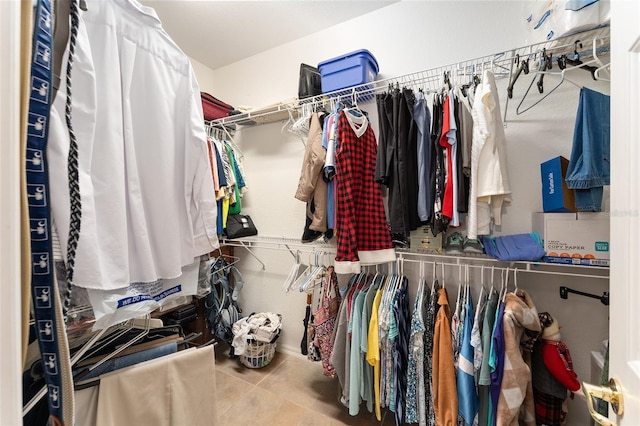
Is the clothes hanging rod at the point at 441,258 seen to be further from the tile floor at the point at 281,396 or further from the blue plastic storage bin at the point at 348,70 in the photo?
the blue plastic storage bin at the point at 348,70

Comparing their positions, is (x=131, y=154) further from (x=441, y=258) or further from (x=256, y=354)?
(x=256, y=354)

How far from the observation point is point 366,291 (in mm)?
1506

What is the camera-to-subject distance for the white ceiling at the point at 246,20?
5.87 ft

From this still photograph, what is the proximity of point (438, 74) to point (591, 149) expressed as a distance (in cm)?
95

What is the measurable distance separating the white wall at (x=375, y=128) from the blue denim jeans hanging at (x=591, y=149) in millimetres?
355

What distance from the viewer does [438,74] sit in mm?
1618

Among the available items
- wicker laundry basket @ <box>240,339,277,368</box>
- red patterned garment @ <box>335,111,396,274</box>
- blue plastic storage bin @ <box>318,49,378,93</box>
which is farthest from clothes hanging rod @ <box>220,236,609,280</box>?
blue plastic storage bin @ <box>318,49,378,93</box>

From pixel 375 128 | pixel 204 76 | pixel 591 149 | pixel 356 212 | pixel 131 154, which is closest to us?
pixel 131 154

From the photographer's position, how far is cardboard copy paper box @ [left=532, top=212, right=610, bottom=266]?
1.09 metres

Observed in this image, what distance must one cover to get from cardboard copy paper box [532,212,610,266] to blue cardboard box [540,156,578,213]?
6cm

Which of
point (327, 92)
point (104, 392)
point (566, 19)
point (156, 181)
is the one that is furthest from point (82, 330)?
point (566, 19)

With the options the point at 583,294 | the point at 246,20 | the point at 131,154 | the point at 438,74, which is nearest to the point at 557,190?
the point at 583,294

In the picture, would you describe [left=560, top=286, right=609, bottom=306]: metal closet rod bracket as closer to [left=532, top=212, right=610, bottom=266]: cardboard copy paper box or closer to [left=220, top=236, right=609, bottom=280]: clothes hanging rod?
[left=220, top=236, right=609, bottom=280]: clothes hanging rod

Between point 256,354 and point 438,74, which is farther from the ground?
point 438,74
